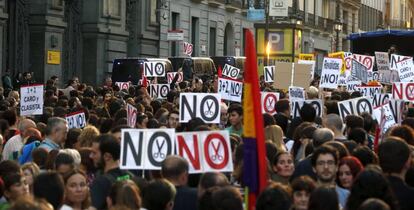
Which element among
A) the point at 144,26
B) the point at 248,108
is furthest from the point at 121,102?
the point at 144,26

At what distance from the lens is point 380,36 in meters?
41.4

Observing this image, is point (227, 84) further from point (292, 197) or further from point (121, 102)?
point (292, 197)

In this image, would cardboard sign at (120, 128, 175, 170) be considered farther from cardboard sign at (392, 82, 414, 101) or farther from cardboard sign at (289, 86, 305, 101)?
cardboard sign at (289, 86, 305, 101)

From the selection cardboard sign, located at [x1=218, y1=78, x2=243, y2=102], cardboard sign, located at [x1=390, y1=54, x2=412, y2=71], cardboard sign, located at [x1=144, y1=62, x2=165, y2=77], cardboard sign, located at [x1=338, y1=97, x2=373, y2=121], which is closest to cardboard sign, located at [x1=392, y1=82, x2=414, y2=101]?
cardboard sign, located at [x1=338, y1=97, x2=373, y2=121]

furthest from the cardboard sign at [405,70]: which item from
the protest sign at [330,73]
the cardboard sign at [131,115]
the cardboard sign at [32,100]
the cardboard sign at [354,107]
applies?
the cardboard sign at [131,115]

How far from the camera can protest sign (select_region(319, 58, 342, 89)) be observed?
24.5 m

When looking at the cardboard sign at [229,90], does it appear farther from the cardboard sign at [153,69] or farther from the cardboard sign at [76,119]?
the cardboard sign at [153,69]

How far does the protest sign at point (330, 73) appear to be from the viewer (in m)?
24.5

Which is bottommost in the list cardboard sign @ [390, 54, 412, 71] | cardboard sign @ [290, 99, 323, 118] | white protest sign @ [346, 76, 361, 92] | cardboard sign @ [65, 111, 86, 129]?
A: cardboard sign @ [65, 111, 86, 129]

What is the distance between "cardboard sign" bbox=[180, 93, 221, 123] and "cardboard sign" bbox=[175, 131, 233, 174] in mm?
4676

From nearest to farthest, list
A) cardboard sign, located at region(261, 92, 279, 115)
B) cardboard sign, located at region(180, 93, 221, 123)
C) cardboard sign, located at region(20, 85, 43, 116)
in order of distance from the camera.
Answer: cardboard sign, located at region(180, 93, 221, 123) < cardboard sign, located at region(20, 85, 43, 116) < cardboard sign, located at region(261, 92, 279, 115)

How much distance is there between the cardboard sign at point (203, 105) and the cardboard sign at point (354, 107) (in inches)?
73.1

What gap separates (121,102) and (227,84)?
8.23 ft

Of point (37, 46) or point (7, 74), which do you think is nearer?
point (7, 74)
